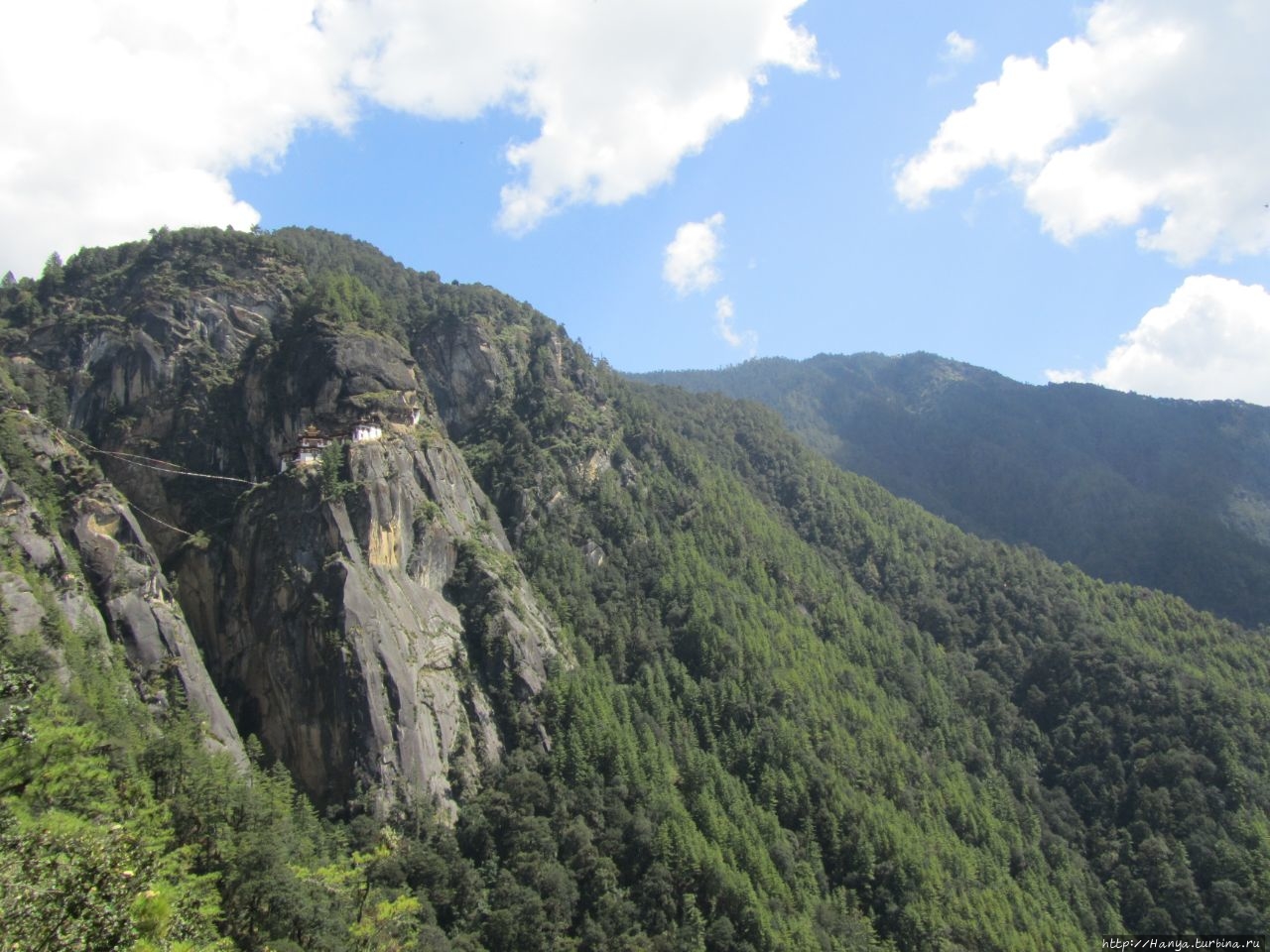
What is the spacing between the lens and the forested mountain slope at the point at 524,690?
223 feet

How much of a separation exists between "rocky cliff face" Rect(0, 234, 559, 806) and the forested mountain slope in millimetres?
499

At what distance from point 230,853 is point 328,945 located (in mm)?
9295

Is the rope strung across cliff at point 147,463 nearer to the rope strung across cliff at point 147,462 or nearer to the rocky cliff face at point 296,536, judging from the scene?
the rope strung across cliff at point 147,462

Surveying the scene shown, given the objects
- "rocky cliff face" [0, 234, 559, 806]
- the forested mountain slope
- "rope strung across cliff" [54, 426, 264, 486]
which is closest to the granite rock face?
"rocky cliff face" [0, 234, 559, 806]

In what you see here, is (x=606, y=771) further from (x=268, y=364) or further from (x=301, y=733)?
(x=268, y=364)

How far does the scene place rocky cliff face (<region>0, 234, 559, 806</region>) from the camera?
86750 millimetres

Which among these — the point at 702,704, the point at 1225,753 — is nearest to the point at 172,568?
the point at 702,704

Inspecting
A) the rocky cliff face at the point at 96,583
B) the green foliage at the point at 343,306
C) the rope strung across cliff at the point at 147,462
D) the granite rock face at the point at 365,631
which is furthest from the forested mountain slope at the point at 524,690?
the rope strung across cliff at the point at 147,462

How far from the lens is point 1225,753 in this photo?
124 m

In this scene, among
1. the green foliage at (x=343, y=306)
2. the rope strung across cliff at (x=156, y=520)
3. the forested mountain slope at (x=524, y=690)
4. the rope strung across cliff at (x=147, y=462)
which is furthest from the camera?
the green foliage at (x=343, y=306)

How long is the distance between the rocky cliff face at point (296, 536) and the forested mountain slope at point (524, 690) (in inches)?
19.7

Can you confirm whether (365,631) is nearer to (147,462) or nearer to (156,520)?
(156,520)

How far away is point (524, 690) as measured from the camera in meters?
104

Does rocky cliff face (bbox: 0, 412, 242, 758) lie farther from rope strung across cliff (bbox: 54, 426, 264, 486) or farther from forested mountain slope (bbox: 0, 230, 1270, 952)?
rope strung across cliff (bbox: 54, 426, 264, 486)
